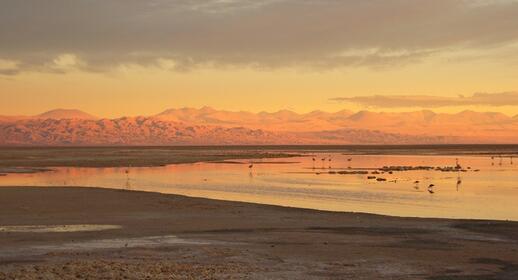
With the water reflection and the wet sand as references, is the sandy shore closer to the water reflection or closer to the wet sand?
the water reflection

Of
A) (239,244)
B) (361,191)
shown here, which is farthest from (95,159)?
(239,244)

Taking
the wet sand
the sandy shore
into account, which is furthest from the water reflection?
the wet sand

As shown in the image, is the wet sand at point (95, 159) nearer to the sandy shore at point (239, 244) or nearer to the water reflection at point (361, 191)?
the water reflection at point (361, 191)

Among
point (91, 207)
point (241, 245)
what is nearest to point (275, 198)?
point (91, 207)

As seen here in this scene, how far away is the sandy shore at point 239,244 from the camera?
15.5 m

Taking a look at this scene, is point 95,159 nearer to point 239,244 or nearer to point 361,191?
point 361,191

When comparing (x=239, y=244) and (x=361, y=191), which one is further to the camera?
(x=361, y=191)

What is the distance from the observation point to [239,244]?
20094 millimetres

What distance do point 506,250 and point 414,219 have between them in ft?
26.0

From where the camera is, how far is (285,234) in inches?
880

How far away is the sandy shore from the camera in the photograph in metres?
15.5

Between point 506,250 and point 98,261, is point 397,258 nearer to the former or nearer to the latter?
point 506,250

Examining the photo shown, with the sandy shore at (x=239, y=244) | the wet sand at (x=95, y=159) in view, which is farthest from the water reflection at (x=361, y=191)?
the wet sand at (x=95, y=159)

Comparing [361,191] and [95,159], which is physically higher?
[95,159]
